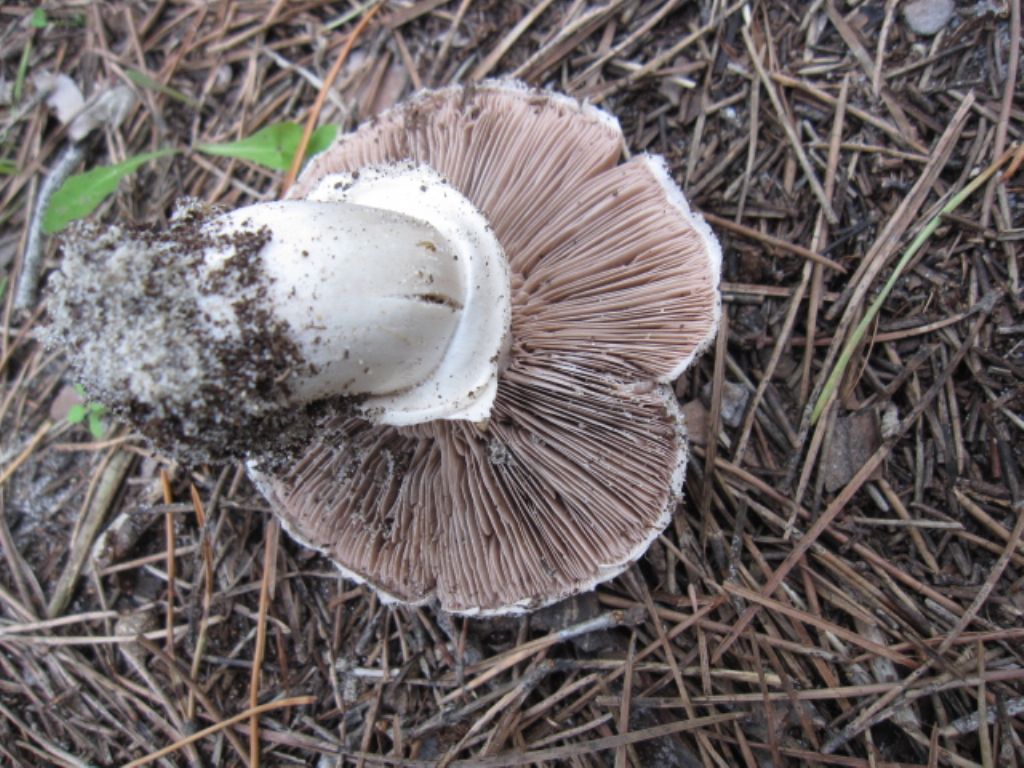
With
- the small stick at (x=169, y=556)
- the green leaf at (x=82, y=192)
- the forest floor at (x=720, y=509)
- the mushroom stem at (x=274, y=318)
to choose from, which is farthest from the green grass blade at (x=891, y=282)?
the green leaf at (x=82, y=192)

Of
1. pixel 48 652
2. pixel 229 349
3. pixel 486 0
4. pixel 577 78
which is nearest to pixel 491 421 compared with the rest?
pixel 229 349

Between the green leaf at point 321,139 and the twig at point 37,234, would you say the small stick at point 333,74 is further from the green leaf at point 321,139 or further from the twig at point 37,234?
the twig at point 37,234

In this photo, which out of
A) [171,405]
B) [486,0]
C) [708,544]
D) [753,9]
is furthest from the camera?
[486,0]

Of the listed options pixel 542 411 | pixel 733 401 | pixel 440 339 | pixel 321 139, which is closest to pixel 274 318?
pixel 440 339

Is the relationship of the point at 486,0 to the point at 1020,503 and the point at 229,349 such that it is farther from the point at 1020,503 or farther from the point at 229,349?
the point at 1020,503

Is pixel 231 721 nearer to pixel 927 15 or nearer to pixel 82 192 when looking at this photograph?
pixel 82 192

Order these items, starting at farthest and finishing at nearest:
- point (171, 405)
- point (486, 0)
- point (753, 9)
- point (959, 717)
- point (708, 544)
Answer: point (486, 0)
point (753, 9)
point (708, 544)
point (959, 717)
point (171, 405)
